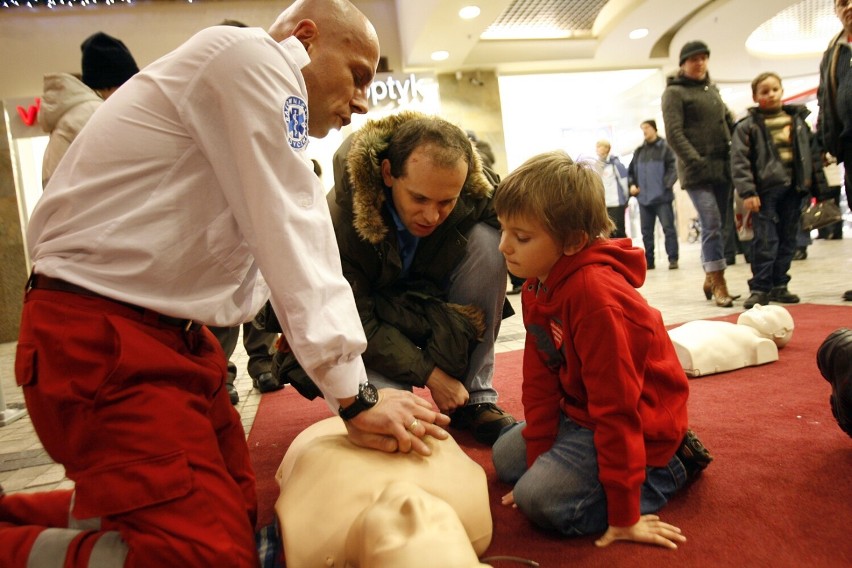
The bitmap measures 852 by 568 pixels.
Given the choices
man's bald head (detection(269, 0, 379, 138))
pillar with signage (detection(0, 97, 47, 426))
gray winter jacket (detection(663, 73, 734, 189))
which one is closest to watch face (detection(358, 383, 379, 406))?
man's bald head (detection(269, 0, 379, 138))

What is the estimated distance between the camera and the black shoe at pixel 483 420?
163cm

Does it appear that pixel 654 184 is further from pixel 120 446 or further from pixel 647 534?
pixel 120 446

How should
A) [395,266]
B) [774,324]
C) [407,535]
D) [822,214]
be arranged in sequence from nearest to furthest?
[407,535], [395,266], [774,324], [822,214]

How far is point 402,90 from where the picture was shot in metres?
7.34

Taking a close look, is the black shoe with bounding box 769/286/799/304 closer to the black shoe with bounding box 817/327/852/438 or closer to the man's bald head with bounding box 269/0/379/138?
the black shoe with bounding box 817/327/852/438

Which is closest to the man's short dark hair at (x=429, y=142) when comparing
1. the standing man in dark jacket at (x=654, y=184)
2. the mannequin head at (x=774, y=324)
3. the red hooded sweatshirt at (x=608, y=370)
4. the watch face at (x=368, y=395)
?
the red hooded sweatshirt at (x=608, y=370)

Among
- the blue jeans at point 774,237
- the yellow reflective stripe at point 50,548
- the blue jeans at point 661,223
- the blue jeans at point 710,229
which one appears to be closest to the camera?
the yellow reflective stripe at point 50,548

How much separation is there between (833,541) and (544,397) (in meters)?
0.56

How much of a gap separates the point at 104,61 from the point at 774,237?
358 cm

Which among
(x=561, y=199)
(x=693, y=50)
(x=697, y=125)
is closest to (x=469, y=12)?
(x=693, y=50)

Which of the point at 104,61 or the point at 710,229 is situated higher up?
the point at 104,61

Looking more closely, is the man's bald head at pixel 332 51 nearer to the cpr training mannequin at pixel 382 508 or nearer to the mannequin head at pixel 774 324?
the cpr training mannequin at pixel 382 508

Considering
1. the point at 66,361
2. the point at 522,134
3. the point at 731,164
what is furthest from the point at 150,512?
the point at 522,134

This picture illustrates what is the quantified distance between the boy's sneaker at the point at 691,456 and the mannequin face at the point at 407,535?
0.60 metres
